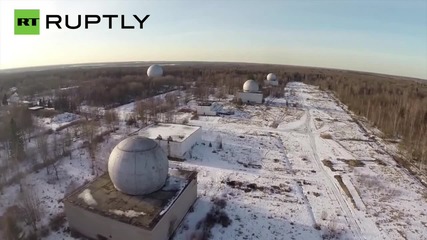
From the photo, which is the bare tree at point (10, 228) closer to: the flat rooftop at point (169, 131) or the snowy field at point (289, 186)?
the snowy field at point (289, 186)

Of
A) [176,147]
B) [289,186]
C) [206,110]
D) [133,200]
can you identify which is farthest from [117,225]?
[206,110]

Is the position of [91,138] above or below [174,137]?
below

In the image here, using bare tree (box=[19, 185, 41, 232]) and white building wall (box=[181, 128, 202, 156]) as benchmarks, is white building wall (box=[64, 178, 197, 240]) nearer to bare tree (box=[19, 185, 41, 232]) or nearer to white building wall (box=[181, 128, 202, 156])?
bare tree (box=[19, 185, 41, 232])

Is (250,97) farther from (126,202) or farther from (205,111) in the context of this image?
(126,202)

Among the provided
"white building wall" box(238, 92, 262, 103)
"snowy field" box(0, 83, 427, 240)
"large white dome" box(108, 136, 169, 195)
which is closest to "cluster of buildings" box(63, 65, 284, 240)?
"large white dome" box(108, 136, 169, 195)

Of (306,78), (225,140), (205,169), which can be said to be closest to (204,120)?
(225,140)

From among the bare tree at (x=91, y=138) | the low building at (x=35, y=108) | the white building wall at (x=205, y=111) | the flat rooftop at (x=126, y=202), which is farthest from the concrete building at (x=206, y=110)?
the flat rooftop at (x=126, y=202)
